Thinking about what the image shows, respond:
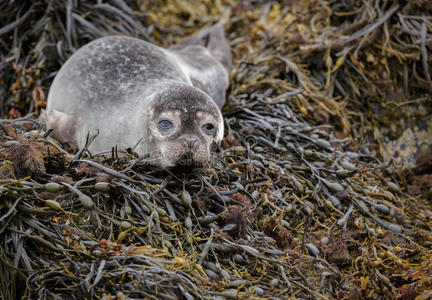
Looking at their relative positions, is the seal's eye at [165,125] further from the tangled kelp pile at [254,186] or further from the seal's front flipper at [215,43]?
the seal's front flipper at [215,43]

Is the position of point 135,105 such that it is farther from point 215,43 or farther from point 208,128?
point 215,43

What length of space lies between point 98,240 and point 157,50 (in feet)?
5.81

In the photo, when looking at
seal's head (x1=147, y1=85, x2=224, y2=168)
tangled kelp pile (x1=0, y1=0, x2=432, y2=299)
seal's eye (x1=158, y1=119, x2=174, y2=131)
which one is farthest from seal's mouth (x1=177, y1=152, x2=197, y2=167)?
seal's eye (x1=158, y1=119, x2=174, y2=131)

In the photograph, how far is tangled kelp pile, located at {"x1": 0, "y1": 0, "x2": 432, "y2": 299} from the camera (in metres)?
1.99

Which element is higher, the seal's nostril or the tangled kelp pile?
the seal's nostril

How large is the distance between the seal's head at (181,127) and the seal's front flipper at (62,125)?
0.65 meters

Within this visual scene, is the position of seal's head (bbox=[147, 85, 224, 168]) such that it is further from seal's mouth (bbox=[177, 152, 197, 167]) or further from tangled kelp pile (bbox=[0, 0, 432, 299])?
tangled kelp pile (bbox=[0, 0, 432, 299])

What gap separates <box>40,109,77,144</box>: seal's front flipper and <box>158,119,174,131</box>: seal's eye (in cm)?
72

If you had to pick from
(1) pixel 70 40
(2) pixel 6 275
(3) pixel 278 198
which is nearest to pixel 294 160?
(3) pixel 278 198

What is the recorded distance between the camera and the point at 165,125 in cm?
260

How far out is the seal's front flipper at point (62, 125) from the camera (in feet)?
9.91

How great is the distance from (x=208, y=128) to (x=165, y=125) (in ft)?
0.83

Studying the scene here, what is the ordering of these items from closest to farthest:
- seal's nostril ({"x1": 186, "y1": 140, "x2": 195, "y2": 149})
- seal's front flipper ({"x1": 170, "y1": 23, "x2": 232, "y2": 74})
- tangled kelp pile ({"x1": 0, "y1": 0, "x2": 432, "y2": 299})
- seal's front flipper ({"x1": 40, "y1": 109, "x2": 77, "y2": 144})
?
tangled kelp pile ({"x1": 0, "y1": 0, "x2": 432, "y2": 299}), seal's nostril ({"x1": 186, "y1": 140, "x2": 195, "y2": 149}), seal's front flipper ({"x1": 40, "y1": 109, "x2": 77, "y2": 144}), seal's front flipper ({"x1": 170, "y1": 23, "x2": 232, "y2": 74})

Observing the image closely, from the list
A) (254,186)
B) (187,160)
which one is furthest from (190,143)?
(254,186)
